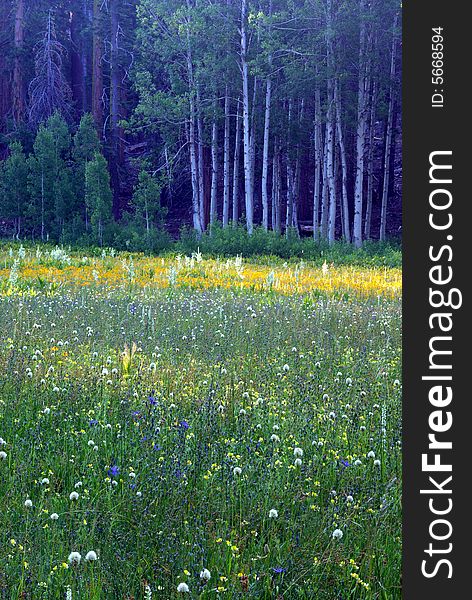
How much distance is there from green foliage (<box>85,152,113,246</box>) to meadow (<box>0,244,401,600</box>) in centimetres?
2032

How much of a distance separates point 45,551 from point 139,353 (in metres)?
3.81

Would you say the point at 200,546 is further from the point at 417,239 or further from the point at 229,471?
the point at 417,239

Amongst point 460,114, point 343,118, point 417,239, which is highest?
point 343,118

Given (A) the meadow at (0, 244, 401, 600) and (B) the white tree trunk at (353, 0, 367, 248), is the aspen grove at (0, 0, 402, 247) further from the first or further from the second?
(A) the meadow at (0, 244, 401, 600)

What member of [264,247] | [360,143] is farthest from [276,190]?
[264,247]

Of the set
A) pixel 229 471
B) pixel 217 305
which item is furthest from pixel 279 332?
pixel 229 471

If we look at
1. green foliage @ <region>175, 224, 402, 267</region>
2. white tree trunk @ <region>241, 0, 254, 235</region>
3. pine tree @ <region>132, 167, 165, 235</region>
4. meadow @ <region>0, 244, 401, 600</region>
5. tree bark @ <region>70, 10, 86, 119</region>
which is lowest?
green foliage @ <region>175, 224, 402, 267</region>

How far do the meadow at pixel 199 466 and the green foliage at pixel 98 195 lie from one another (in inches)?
800

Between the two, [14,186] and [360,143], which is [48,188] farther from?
[360,143]

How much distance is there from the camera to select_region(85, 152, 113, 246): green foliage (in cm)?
2711

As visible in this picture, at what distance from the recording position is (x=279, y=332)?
7.37m

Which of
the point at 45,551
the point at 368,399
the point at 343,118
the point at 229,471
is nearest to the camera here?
the point at 45,551

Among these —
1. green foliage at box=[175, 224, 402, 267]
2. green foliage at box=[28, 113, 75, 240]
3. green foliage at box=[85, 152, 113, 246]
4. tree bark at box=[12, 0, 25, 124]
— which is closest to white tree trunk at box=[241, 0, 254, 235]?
green foliage at box=[175, 224, 402, 267]

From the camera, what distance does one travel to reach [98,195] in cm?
2764
